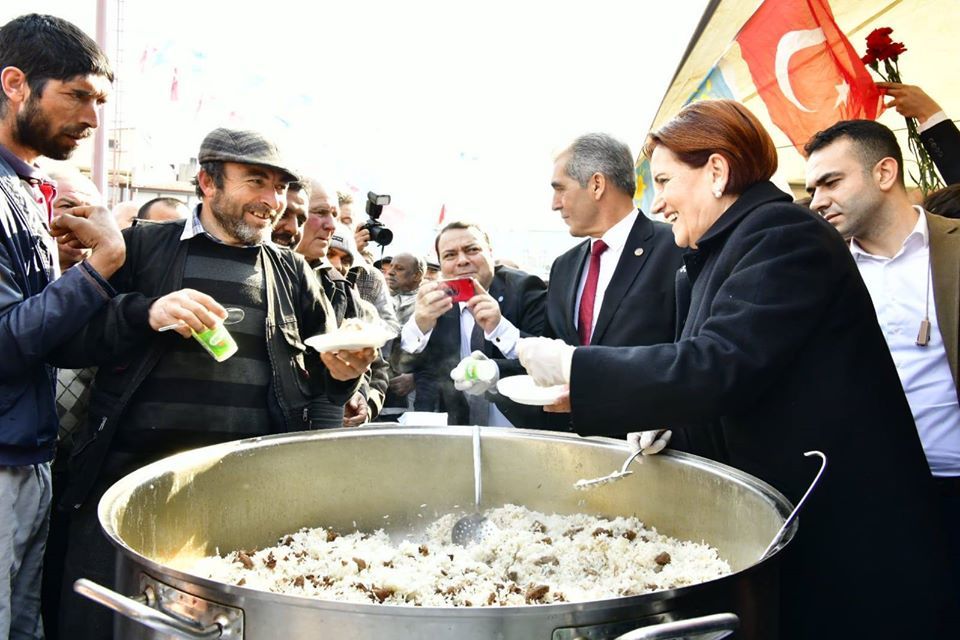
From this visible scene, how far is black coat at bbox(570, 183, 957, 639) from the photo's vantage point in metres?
1.53

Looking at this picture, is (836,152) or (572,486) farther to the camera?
(836,152)

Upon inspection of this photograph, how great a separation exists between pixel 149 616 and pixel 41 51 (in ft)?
5.92

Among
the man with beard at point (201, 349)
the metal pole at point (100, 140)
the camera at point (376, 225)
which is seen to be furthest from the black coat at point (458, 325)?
the metal pole at point (100, 140)

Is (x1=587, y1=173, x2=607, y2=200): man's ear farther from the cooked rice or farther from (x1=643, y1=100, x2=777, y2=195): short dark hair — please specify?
the cooked rice

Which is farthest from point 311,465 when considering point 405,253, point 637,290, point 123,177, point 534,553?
point 123,177

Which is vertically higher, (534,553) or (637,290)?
(637,290)

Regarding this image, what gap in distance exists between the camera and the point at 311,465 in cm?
215

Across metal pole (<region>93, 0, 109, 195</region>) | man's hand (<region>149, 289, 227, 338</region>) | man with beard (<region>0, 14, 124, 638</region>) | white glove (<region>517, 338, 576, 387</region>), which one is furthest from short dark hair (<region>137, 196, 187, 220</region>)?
white glove (<region>517, 338, 576, 387</region>)

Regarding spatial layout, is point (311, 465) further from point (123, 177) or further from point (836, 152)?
point (123, 177)

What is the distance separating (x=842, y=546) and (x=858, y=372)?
15.3 inches

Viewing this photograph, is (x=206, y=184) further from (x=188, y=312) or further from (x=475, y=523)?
(x=475, y=523)

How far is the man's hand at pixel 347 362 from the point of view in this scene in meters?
2.31

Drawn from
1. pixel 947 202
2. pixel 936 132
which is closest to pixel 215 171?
pixel 947 202

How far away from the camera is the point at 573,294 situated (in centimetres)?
323
